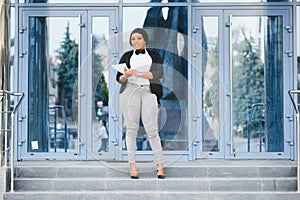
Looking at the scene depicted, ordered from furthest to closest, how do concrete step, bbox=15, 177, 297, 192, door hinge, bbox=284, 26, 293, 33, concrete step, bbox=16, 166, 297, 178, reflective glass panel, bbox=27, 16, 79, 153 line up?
reflective glass panel, bbox=27, 16, 79, 153
door hinge, bbox=284, 26, 293, 33
concrete step, bbox=16, 166, 297, 178
concrete step, bbox=15, 177, 297, 192

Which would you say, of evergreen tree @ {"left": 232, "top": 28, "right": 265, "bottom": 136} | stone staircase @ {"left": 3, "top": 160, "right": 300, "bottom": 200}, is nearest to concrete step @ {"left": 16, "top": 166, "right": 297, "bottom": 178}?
stone staircase @ {"left": 3, "top": 160, "right": 300, "bottom": 200}

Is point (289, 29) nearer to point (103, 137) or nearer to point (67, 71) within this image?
point (103, 137)

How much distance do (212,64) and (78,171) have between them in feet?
7.43

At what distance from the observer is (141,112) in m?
6.90

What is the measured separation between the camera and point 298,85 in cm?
834

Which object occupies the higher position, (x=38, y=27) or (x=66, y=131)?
(x=38, y=27)

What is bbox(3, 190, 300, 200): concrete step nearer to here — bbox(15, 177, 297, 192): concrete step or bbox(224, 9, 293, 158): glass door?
bbox(15, 177, 297, 192): concrete step

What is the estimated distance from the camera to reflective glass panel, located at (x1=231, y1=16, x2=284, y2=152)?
27.4 ft

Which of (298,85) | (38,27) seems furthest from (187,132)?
(38,27)

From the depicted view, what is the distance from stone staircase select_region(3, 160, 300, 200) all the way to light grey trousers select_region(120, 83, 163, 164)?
0.31m

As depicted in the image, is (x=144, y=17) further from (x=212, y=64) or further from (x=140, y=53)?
(x=140, y=53)

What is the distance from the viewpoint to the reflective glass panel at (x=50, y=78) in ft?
27.6

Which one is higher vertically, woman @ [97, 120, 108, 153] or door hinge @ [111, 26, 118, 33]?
door hinge @ [111, 26, 118, 33]

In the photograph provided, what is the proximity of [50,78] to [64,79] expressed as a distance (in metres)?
0.18
